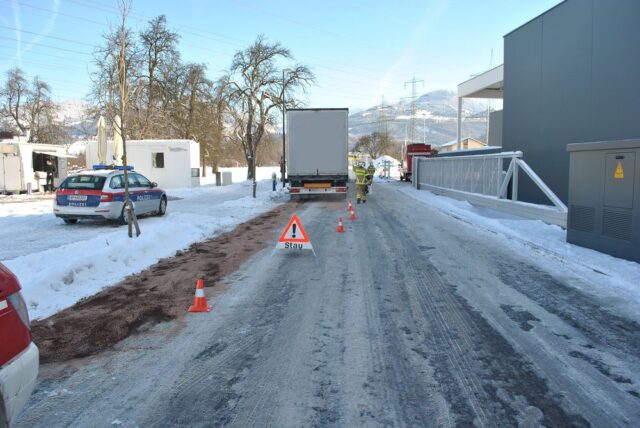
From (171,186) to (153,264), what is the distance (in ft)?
72.3

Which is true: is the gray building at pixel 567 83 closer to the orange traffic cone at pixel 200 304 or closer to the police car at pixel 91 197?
the orange traffic cone at pixel 200 304

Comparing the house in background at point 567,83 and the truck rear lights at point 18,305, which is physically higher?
the house in background at point 567,83

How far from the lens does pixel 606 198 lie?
856 centimetres

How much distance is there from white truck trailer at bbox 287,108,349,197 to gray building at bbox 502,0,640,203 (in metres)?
7.47

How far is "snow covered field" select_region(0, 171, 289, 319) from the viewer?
21.4 ft

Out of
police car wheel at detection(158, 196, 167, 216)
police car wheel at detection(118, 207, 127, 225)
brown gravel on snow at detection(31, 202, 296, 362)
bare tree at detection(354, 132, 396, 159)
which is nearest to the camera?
brown gravel on snow at detection(31, 202, 296, 362)

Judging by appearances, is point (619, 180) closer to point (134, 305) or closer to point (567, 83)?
point (134, 305)

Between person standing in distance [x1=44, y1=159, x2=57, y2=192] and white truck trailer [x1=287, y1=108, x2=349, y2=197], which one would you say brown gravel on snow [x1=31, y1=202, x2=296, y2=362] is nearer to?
white truck trailer [x1=287, y1=108, x2=349, y2=197]

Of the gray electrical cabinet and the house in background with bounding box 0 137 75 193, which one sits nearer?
the gray electrical cabinet

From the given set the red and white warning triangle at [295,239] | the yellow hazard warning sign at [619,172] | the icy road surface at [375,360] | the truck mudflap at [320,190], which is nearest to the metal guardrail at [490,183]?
the yellow hazard warning sign at [619,172]

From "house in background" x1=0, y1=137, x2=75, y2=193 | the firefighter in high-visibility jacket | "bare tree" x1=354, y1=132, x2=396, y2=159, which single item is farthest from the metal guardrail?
"bare tree" x1=354, y1=132, x2=396, y2=159

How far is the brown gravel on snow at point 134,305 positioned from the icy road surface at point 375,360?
336 millimetres

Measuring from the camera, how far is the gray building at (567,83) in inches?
551

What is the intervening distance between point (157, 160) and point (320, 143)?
1214 cm
